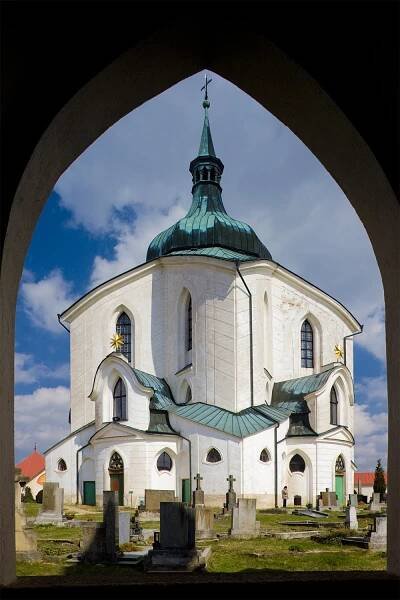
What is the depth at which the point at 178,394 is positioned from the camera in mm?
38500

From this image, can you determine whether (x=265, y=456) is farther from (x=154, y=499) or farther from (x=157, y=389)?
(x=154, y=499)

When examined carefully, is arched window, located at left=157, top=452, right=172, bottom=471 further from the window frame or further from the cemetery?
the cemetery

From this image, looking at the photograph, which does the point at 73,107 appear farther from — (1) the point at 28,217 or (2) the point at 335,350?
(2) the point at 335,350

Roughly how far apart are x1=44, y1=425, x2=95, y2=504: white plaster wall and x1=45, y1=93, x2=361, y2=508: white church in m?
0.07

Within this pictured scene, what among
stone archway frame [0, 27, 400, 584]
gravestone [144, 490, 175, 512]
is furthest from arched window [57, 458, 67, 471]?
stone archway frame [0, 27, 400, 584]

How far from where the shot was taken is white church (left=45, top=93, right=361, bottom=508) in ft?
112

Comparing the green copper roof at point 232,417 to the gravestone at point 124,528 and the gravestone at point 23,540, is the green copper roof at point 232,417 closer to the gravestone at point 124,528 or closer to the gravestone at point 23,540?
the gravestone at point 124,528

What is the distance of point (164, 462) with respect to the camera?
114 ft

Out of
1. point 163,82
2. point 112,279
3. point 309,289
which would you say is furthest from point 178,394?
point 163,82

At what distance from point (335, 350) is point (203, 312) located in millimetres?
9392

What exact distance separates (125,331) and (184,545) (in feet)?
96.4

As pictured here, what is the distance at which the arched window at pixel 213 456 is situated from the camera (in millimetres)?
33500

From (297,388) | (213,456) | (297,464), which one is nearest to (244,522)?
(213,456)

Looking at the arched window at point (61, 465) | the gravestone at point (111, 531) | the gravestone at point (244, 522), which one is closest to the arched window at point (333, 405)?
the arched window at point (61, 465)
